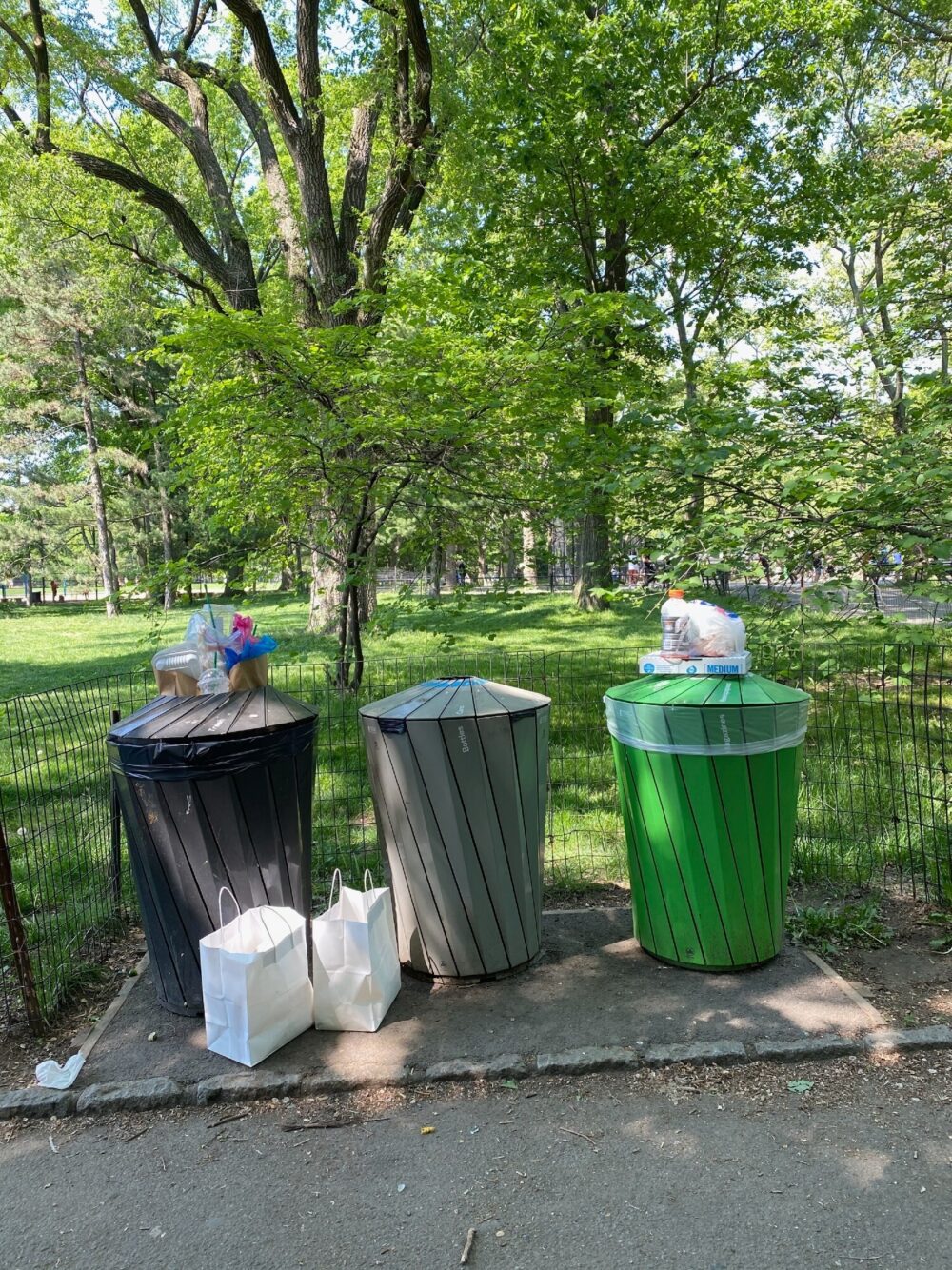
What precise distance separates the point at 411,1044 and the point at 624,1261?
3.59 ft

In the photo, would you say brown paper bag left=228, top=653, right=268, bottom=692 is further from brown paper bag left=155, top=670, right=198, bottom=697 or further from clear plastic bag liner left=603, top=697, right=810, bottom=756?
clear plastic bag liner left=603, top=697, right=810, bottom=756

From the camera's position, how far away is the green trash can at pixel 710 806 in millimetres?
3137

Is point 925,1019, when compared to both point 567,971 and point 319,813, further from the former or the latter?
point 319,813

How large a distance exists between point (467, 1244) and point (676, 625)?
2.33 metres

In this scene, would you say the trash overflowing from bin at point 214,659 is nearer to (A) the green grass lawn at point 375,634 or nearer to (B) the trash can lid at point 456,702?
(B) the trash can lid at point 456,702

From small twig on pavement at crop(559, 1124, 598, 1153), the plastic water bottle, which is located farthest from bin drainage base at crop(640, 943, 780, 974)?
the plastic water bottle

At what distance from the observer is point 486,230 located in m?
13.7

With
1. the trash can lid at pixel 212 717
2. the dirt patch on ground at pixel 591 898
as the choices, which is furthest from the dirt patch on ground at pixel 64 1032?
the dirt patch on ground at pixel 591 898

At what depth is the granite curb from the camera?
2.67m

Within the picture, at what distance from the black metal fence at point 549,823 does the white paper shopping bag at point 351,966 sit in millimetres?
1103

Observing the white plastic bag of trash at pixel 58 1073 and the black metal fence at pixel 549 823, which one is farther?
the black metal fence at pixel 549 823

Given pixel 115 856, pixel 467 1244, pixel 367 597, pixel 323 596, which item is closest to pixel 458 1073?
pixel 467 1244

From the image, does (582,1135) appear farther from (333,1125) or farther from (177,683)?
(177,683)

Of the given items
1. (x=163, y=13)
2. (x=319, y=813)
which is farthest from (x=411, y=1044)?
(x=163, y=13)
